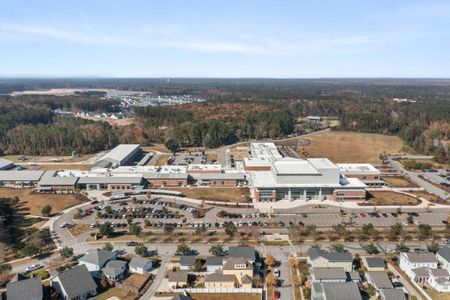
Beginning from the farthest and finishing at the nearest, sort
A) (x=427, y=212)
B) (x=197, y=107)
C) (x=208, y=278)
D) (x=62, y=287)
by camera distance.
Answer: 1. (x=197, y=107)
2. (x=427, y=212)
3. (x=208, y=278)
4. (x=62, y=287)

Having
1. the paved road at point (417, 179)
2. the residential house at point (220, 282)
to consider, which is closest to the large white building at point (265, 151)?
the paved road at point (417, 179)

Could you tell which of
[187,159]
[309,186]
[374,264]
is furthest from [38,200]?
[374,264]

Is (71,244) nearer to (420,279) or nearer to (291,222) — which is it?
(291,222)

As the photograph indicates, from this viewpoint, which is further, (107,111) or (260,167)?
(107,111)

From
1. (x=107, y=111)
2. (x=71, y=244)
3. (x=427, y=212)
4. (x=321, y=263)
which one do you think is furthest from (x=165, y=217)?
(x=107, y=111)

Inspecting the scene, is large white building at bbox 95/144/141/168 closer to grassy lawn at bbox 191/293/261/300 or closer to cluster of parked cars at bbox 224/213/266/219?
cluster of parked cars at bbox 224/213/266/219

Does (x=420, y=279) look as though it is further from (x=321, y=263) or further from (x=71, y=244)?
(x=71, y=244)

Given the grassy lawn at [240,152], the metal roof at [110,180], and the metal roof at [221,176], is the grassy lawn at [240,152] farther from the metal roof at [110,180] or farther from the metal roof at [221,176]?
the metal roof at [110,180]

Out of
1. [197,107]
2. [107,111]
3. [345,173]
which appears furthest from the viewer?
[107,111]
